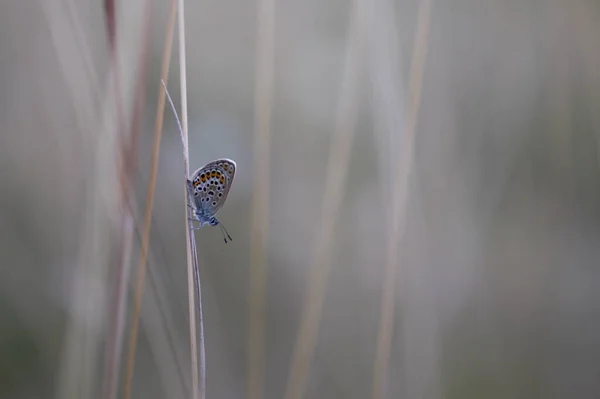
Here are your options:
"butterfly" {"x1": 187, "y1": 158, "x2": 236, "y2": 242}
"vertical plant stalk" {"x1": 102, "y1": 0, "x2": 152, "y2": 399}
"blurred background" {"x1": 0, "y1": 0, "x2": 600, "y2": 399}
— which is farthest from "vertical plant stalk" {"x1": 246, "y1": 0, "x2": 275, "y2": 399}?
"vertical plant stalk" {"x1": 102, "y1": 0, "x2": 152, "y2": 399}

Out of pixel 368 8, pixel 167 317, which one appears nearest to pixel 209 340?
pixel 167 317

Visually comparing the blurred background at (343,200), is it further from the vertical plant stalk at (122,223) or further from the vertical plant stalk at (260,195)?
the vertical plant stalk at (122,223)

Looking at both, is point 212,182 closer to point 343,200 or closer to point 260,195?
point 260,195

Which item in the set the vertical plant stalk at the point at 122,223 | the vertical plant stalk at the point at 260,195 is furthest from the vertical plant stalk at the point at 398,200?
the vertical plant stalk at the point at 122,223

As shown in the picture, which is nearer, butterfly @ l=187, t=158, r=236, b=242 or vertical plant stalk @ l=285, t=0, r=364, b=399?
butterfly @ l=187, t=158, r=236, b=242

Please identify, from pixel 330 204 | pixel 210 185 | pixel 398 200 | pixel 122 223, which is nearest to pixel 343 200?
pixel 330 204

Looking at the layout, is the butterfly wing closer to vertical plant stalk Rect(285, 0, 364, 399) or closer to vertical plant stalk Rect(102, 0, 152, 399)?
vertical plant stalk Rect(102, 0, 152, 399)

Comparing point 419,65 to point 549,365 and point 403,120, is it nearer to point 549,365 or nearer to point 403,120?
point 403,120
